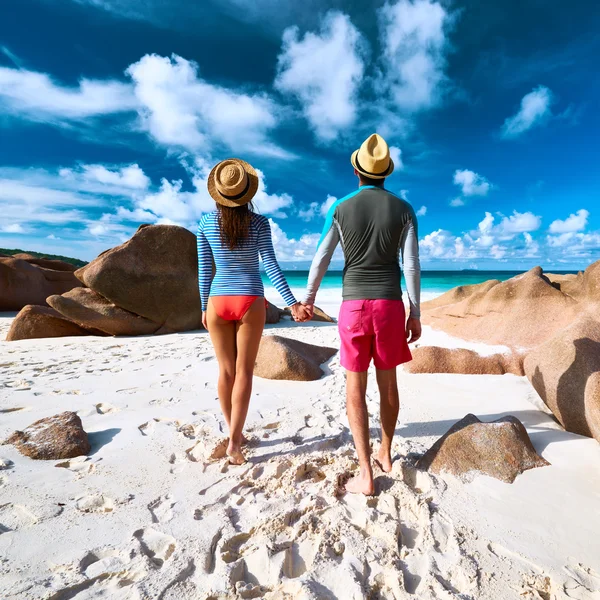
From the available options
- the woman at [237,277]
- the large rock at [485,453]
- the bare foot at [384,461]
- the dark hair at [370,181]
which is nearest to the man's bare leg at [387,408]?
the bare foot at [384,461]

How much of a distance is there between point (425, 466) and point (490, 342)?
3632 mm

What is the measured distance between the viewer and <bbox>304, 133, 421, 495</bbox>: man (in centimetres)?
238

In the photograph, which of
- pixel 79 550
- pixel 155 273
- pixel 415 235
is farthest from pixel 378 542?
pixel 155 273

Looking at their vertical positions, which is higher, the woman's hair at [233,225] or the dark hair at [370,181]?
the dark hair at [370,181]

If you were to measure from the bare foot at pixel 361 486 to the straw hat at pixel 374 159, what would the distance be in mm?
1949

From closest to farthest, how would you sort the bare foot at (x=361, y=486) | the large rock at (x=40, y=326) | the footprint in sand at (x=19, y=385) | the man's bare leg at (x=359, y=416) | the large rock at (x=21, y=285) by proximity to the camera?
the bare foot at (x=361, y=486) → the man's bare leg at (x=359, y=416) → the footprint in sand at (x=19, y=385) → the large rock at (x=40, y=326) → the large rock at (x=21, y=285)

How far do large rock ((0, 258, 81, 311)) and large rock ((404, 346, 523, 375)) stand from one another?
12017mm

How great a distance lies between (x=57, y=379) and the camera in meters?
4.61

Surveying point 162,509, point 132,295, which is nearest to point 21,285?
Result: point 132,295

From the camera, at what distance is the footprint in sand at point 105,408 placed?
360 centimetres

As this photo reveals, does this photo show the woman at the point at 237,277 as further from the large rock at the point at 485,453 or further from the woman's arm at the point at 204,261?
the large rock at the point at 485,453

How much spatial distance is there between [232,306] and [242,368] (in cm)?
47

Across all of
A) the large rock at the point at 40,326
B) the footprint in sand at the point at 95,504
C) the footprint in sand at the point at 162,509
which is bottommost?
the footprint in sand at the point at 162,509

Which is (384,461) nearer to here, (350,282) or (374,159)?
(350,282)
